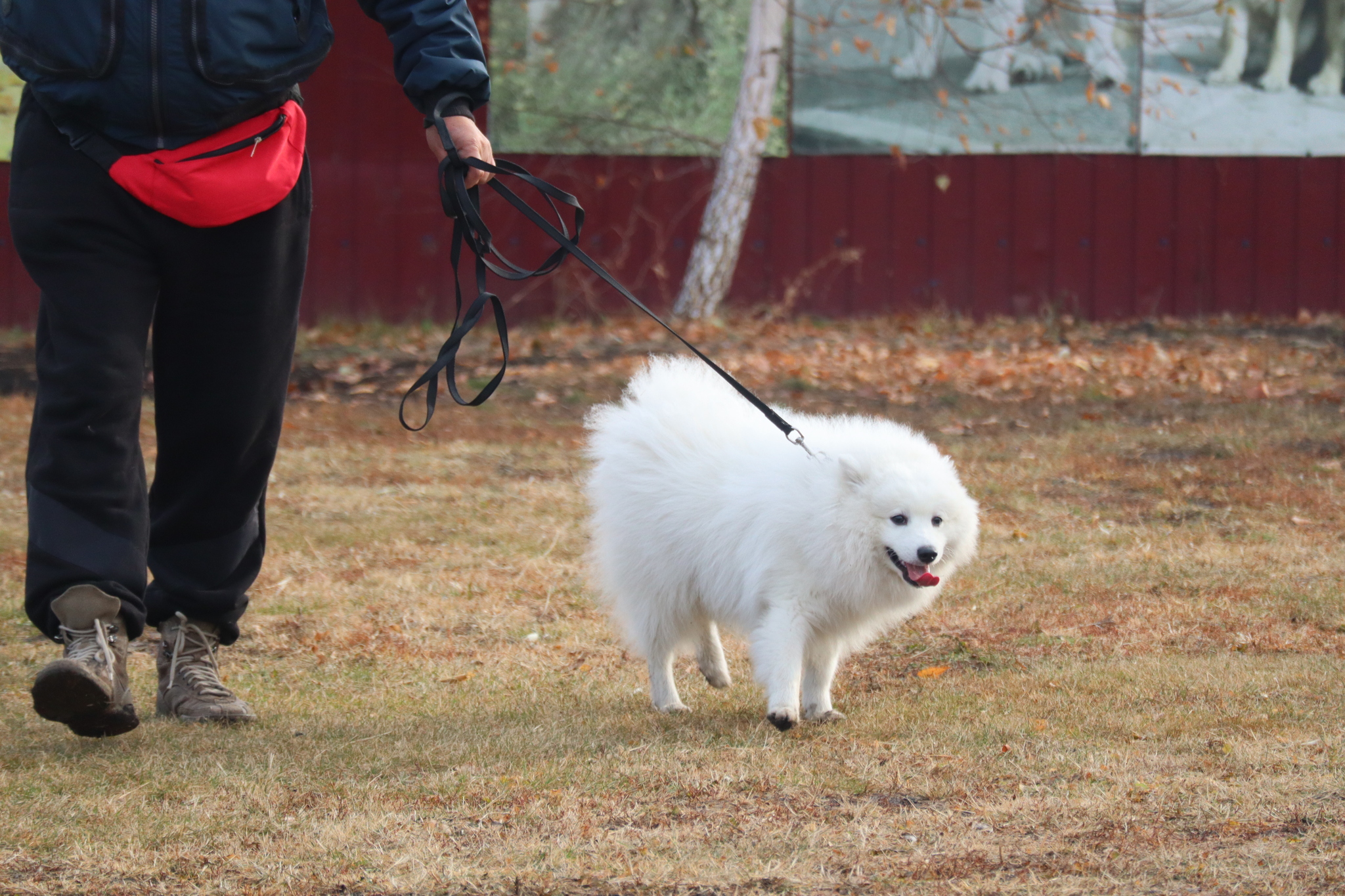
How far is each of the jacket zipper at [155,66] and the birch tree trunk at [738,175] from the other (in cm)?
917

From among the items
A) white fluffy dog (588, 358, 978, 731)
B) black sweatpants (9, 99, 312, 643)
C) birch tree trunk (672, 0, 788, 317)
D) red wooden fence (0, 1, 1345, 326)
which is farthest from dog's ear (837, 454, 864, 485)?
red wooden fence (0, 1, 1345, 326)

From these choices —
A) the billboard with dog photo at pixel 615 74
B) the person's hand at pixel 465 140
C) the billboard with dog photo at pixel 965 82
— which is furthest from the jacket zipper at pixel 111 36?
the billboard with dog photo at pixel 965 82

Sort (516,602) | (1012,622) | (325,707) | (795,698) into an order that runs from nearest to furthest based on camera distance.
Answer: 1. (795,698)
2. (325,707)
3. (1012,622)
4. (516,602)

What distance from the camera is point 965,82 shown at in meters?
13.8

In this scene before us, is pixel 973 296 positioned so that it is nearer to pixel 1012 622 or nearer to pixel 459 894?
pixel 1012 622

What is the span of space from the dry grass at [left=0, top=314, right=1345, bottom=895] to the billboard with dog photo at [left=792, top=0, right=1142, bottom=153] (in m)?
7.58

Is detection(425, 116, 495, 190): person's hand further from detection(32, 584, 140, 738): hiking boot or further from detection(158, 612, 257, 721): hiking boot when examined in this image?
detection(158, 612, 257, 721): hiking boot

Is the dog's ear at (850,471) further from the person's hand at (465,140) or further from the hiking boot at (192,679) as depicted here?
the hiking boot at (192,679)

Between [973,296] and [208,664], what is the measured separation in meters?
11.0

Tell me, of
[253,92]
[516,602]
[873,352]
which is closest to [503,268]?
[253,92]

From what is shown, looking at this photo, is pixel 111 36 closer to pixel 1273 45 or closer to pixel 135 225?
pixel 135 225

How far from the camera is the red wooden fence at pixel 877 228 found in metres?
13.3

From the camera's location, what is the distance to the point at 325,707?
377cm

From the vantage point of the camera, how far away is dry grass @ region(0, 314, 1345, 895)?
2516 mm
